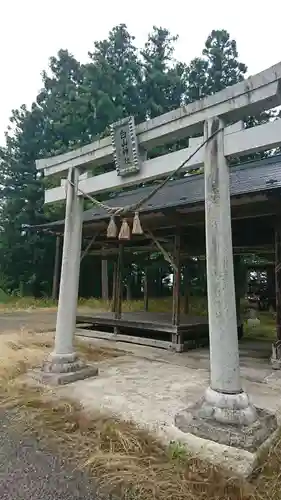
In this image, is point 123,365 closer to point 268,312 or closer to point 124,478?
point 124,478

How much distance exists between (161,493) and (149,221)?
192 inches

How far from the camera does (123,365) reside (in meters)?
4.88

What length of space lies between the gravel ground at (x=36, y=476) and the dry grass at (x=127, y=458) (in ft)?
0.31

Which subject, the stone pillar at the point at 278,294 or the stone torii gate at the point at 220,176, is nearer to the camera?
the stone torii gate at the point at 220,176

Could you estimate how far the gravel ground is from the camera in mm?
2033

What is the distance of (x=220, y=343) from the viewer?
278 cm

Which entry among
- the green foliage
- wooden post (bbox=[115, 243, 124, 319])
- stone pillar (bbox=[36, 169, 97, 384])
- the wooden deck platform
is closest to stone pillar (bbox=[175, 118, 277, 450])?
stone pillar (bbox=[36, 169, 97, 384])

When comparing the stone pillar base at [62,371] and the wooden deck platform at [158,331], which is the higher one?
the wooden deck platform at [158,331]

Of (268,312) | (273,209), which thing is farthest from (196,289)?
(273,209)

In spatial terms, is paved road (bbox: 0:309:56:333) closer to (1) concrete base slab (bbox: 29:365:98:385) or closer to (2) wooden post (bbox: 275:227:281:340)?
(1) concrete base slab (bbox: 29:365:98:385)

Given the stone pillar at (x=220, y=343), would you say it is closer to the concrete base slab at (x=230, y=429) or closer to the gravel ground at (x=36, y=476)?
the concrete base slab at (x=230, y=429)

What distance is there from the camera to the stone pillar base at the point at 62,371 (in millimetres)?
3896

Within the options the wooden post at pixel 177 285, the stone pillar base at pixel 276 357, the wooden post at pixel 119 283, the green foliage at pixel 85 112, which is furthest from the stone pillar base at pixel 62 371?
the green foliage at pixel 85 112

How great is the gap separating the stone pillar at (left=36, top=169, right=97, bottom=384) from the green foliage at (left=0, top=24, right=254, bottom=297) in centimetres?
1173
